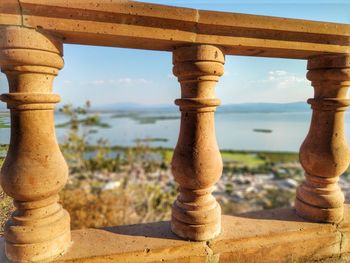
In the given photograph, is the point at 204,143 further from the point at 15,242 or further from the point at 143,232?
the point at 15,242

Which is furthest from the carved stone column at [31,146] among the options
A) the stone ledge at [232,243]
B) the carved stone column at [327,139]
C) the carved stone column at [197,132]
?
the carved stone column at [327,139]

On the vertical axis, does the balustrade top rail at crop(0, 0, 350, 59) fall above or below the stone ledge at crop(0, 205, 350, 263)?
above

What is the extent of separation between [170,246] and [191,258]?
0.17 m

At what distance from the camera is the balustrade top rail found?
1.42 m

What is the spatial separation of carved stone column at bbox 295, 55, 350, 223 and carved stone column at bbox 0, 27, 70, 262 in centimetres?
190

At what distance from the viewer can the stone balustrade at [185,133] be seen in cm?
143

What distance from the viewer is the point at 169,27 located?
5.32 ft

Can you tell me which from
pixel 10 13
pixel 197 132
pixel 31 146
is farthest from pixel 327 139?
pixel 10 13

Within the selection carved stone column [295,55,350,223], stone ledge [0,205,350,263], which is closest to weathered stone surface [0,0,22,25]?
stone ledge [0,205,350,263]

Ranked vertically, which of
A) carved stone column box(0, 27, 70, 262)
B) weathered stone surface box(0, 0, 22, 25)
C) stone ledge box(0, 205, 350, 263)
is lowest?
stone ledge box(0, 205, 350, 263)

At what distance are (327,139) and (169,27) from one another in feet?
4.96

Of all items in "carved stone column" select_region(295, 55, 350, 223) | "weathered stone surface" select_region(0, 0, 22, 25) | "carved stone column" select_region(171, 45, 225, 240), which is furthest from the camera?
"carved stone column" select_region(295, 55, 350, 223)

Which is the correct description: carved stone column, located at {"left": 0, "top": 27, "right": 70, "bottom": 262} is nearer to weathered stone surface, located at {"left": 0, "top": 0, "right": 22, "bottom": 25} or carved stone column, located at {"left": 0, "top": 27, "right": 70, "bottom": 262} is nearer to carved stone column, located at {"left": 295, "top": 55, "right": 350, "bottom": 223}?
weathered stone surface, located at {"left": 0, "top": 0, "right": 22, "bottom": 25}

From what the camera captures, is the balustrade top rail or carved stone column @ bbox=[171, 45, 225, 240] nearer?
the balustrade top rail
